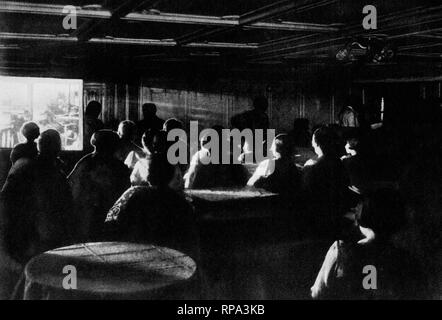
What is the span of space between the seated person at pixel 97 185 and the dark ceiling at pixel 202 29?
1.27 metres

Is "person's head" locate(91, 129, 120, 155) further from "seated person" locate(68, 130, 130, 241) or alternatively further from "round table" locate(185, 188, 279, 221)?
"round table" locate(185, 188, 279, 221)

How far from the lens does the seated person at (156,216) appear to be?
2.80 m

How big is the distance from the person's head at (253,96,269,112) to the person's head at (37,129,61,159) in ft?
18.2

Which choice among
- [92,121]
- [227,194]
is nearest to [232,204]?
[227,194]

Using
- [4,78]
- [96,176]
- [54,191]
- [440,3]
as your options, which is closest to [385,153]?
[440,3]

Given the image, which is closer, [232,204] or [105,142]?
[105,142]

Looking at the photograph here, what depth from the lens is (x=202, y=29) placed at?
5.12 m

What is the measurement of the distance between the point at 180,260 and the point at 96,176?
1.40m

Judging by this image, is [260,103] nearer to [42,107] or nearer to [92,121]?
[92,121]

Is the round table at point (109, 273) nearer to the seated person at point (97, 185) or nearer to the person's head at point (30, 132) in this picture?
the seated person at point (97, 185)

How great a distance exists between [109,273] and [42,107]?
5782 mm

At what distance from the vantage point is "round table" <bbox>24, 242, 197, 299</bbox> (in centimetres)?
203

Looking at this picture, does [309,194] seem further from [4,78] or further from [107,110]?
[4,78]

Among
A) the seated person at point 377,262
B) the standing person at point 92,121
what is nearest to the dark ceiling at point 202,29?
the standing person at point 92,121
